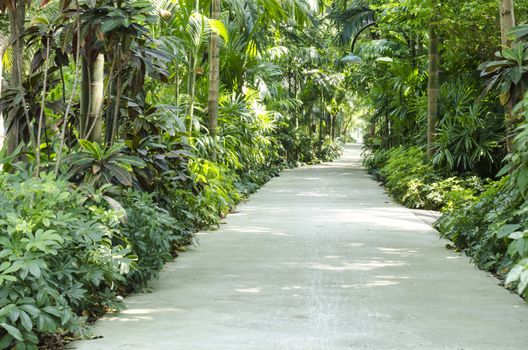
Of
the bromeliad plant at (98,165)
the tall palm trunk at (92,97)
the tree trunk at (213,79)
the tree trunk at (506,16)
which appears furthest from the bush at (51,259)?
the tree trunk at (213,79)

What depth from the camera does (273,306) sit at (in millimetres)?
6062

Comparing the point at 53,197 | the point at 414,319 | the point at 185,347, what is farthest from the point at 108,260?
the point at 414,319

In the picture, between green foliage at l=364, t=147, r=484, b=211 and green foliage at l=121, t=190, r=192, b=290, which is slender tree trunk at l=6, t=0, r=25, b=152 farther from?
green foliage at l=364, t=147, r=484, b=211

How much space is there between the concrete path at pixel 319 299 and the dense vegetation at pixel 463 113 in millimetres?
650

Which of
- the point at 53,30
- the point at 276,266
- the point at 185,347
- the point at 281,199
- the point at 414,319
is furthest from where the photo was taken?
the point at 281,199

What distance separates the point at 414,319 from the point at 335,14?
21.7 m

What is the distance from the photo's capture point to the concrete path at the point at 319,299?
507cm

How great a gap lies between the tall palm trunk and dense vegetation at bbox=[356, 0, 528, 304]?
13.0 feet


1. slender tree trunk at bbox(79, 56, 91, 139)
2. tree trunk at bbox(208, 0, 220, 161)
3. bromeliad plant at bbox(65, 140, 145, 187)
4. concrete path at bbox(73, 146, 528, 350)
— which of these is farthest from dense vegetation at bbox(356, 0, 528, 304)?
slender tree trunk at bbox(79, 56, 91, 139)

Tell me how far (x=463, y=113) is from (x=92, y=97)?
1060 centimetres

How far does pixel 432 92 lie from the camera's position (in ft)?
54.2

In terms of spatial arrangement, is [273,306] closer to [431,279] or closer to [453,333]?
[453,333]

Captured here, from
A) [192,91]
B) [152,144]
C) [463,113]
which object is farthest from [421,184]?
[152,144]

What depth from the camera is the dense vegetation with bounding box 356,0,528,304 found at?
8016 mm
